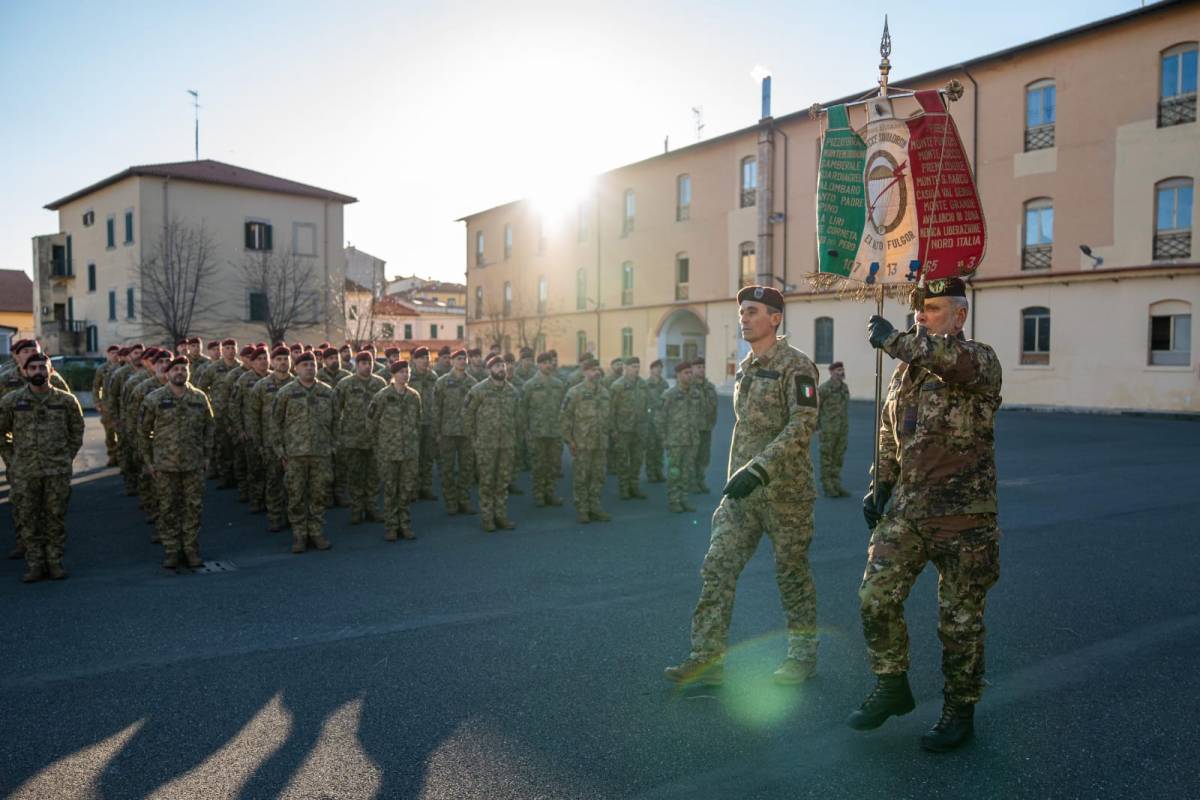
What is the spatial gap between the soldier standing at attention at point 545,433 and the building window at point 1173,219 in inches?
901

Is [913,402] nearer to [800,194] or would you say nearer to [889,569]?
[889,569]

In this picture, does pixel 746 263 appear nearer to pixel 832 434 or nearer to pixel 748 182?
pixel 748 182

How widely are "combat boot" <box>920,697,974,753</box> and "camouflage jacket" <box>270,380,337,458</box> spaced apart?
7.07 meters

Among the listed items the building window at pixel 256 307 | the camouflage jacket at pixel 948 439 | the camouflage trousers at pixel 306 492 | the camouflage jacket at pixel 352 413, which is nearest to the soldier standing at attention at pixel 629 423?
the camouflage jacket at pixel 352 413

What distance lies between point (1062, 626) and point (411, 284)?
8175cm

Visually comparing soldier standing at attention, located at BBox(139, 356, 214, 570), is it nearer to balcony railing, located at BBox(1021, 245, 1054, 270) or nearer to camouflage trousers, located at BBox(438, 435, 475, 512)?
camouflage trousers, located at BBox(438, 435, 475, 512)

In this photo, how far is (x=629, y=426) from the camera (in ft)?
44.5

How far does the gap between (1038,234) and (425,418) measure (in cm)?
2477

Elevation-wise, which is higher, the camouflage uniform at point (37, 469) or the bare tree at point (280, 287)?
the bare tree at point (280, 287)

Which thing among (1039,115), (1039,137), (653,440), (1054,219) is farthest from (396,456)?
(1039,115)

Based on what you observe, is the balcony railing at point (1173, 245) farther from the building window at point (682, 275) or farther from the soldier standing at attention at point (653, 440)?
the building window at point (682, 275)

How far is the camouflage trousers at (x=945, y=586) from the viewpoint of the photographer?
419 cm

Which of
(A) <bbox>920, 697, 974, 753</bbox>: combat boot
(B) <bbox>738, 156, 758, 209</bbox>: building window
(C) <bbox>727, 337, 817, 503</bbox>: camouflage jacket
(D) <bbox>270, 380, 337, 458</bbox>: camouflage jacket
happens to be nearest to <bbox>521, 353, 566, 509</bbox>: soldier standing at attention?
(D) <bbox>270, 380, 337, 458</bbox>: camouflage jacket

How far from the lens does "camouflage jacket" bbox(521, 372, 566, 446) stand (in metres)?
12.4
